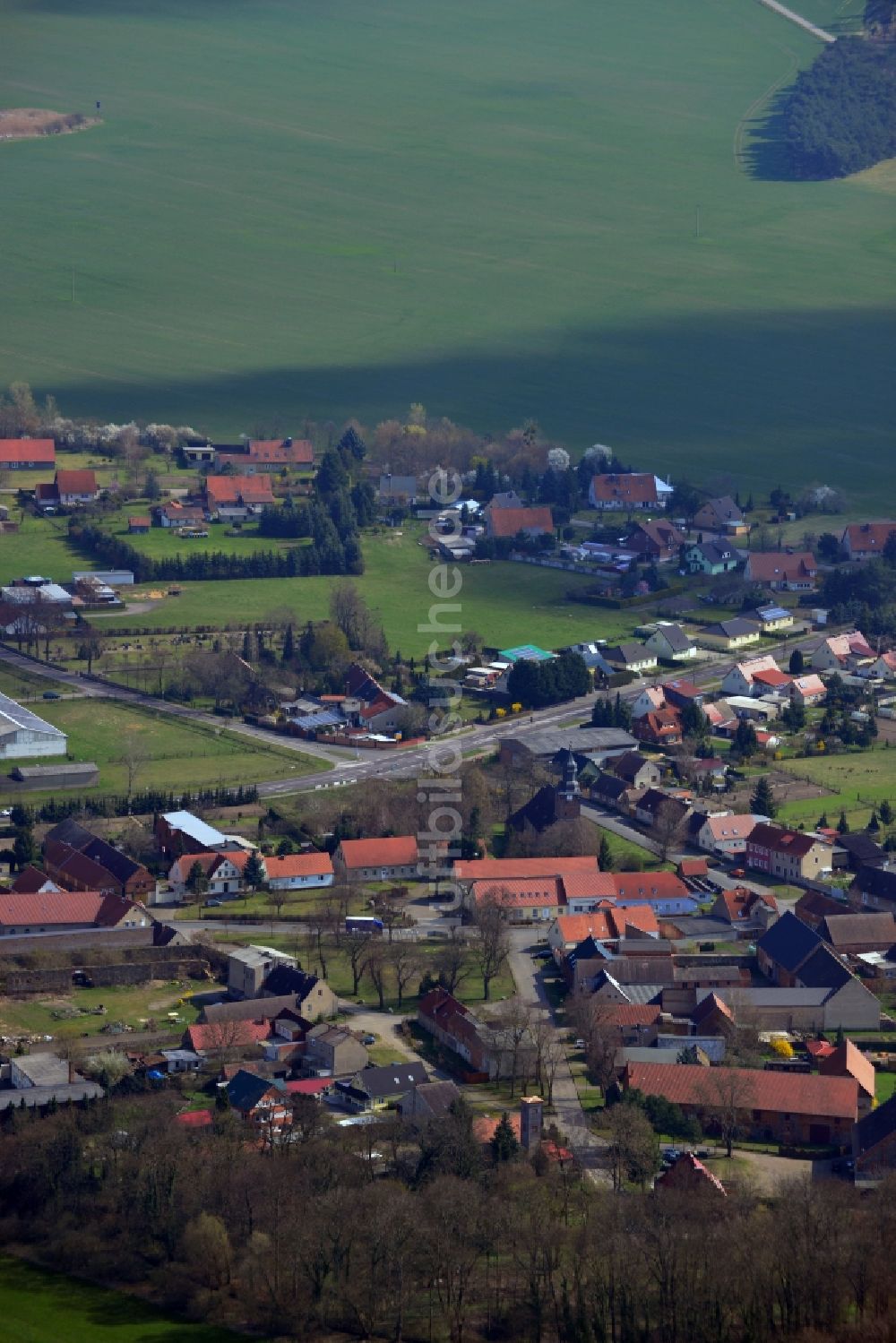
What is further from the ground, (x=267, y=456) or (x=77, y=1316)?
(x=77, y=1316)

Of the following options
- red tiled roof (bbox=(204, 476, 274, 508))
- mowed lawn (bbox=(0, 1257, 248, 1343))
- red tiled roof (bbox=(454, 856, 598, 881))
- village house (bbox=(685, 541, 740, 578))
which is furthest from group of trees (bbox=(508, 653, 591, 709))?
mowed lawn (bbox=(0, 1257, 248, 1343))

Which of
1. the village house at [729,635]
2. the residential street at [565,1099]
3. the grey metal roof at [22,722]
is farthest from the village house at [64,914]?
the village house at [729,635]

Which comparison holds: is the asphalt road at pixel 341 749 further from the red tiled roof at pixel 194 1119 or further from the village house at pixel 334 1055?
the red tiled roof at pixel 194 1119

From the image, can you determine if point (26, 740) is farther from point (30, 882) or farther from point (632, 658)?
point (632, 658)

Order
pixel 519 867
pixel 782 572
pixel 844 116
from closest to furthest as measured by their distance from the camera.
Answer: pixel 519 867, pixel 782 572, pixel 844 116

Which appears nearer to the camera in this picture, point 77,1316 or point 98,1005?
point 77,1316

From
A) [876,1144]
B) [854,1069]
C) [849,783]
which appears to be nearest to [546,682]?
[849,783]

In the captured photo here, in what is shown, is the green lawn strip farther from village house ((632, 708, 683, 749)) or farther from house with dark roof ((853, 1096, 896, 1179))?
village house ((632, 708, 683, 749))

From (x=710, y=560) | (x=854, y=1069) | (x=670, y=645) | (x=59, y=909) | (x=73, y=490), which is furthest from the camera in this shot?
(x=73, y=490)
